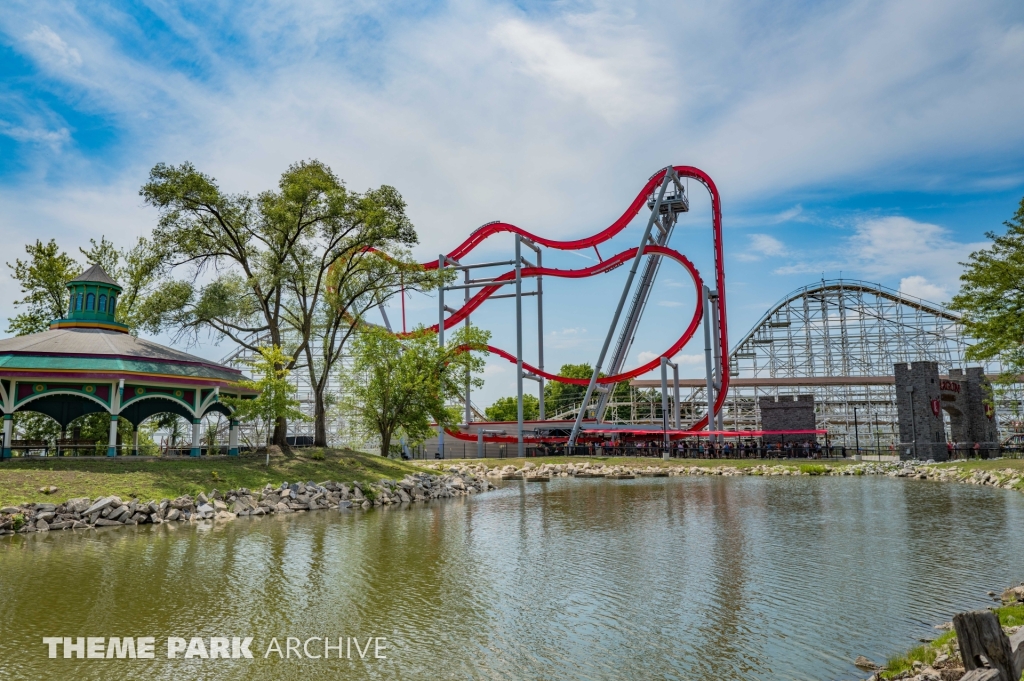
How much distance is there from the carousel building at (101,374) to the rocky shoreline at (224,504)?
3.70 m

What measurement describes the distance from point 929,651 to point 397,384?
66.1 feet

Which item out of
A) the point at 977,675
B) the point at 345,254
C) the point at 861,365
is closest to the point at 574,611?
the point at 977,675

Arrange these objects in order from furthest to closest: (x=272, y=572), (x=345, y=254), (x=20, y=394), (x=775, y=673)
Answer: (x=345, y=254), (x=20, y=394), (x=272, y=572), (x=775, y=673)

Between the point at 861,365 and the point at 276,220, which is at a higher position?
the point at 276,220

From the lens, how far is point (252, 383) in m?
19.5

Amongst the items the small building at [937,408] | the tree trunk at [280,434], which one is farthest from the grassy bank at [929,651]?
the small building at [937,408]

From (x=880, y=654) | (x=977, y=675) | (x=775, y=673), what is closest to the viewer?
(x=977, y=675)

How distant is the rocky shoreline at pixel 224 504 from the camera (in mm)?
12906

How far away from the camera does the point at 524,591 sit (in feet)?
26.7

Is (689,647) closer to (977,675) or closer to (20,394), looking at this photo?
(977,675)

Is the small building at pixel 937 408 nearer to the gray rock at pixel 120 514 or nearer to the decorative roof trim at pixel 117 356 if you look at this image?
the decorative roof trim at pixel 117 356

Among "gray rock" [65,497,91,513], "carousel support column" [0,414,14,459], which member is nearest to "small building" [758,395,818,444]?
"gray rock" [65,497,91,513]

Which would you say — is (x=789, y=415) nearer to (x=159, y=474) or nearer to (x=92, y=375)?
(x=159, y=474)

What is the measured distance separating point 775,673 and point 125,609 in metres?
6.40
